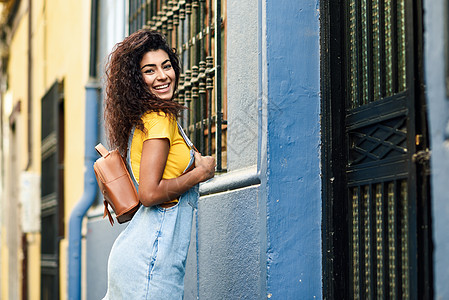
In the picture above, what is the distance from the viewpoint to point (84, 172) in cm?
751

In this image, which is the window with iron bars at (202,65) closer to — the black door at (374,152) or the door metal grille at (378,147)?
the black door at (374,152)

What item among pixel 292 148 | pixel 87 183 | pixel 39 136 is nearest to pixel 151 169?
pixel 292 148

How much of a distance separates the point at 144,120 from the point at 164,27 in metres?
2.50

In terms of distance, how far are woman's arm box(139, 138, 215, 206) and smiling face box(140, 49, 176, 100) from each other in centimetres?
31

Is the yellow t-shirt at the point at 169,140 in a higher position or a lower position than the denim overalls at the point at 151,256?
higher

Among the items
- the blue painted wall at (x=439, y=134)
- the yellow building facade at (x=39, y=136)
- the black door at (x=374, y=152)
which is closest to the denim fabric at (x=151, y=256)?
the black door at (x=374, y=152)

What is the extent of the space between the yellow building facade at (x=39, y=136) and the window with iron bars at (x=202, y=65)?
7.78 ft

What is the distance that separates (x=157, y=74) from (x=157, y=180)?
520mm

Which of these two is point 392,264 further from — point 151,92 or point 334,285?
point 151,92

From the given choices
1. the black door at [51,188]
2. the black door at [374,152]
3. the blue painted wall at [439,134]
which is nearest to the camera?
the blue painted wall at [439,134]

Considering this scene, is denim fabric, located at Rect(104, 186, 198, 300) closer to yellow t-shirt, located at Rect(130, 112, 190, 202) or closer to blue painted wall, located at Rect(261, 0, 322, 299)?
yellow t-shirt, located at Rect(130, 112, 190, 202)

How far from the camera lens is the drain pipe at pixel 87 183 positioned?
7.42 metres

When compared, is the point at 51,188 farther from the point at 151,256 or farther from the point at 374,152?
the point at 374,152

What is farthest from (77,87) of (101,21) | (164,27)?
(164,27)
